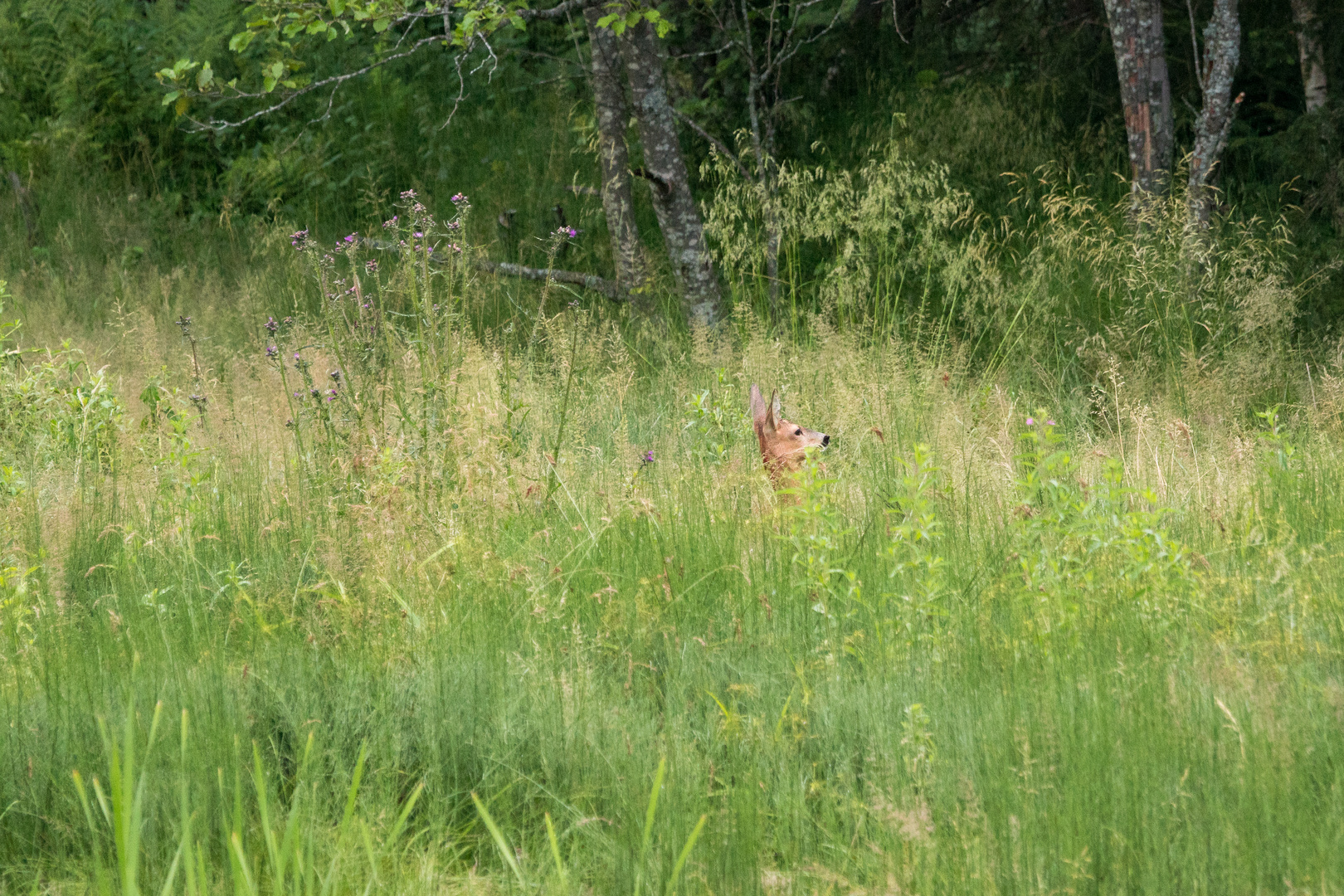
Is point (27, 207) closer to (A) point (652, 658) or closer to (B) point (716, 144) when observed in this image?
(B) point (716, 144)

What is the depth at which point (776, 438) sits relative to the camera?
166 inches

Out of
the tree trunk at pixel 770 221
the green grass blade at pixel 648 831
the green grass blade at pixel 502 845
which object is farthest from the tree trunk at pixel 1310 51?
the green grass blade at pixel 502 845

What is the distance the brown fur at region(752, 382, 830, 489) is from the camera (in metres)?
4.07

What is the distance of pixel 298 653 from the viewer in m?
2.71

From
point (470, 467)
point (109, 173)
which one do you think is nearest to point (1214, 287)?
point (470, 467)

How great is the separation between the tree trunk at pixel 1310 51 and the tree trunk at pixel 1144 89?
0.89 metres

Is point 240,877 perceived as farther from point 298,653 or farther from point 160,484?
point 160,484

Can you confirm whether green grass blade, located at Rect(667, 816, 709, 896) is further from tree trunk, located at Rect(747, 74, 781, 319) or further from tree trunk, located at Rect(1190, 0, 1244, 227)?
tree trunk, located at Rect(1190, 0, 1244, 227)

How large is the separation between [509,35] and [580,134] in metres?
1.41

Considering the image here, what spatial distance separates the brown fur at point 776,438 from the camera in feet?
13.4

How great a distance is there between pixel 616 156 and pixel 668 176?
398 mm

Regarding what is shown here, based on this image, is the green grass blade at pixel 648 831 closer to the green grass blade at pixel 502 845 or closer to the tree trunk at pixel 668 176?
the green grass blade at pixel 502 845

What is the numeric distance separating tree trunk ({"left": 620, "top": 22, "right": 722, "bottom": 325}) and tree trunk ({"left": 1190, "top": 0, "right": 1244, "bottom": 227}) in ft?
9.29

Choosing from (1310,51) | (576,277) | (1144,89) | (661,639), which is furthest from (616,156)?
(661,639)
